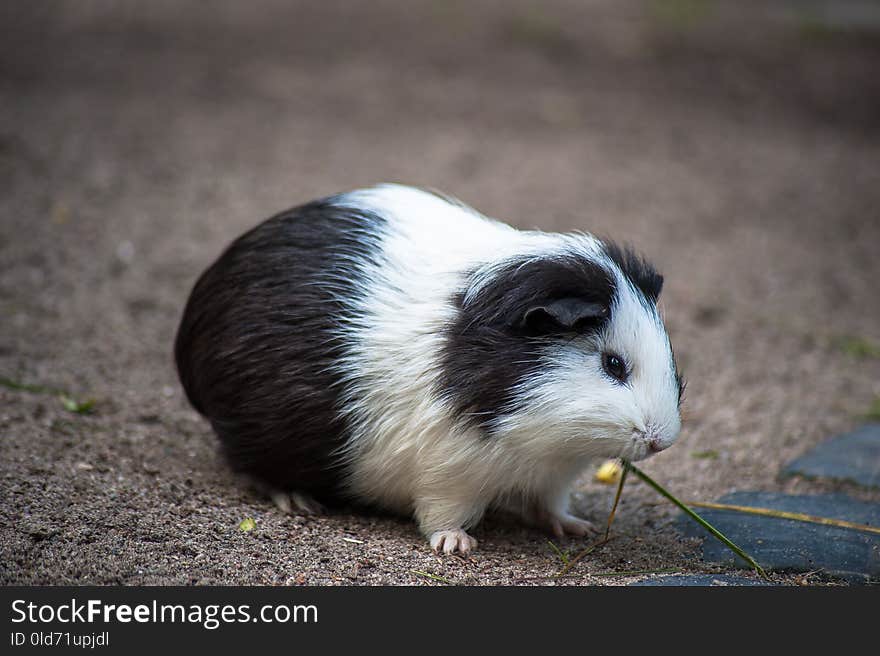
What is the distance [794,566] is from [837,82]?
8282 mm

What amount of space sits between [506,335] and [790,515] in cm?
158

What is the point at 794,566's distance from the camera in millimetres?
3562

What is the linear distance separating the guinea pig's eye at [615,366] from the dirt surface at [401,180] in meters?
0.76

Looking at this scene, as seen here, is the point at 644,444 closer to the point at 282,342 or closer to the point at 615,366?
the point at 615,366

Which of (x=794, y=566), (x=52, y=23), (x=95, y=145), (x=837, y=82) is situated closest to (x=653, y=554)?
(x=794, y=566)

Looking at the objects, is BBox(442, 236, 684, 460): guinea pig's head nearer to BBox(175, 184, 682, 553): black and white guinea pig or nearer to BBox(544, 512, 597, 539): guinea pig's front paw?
BBox(175, 184, 682, 553): black and white guinea pig

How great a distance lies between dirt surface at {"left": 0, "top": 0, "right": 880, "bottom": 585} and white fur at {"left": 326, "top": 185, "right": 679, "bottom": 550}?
0.26 metres

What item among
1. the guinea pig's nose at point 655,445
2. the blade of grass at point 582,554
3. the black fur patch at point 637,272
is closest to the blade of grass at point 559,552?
the blade of grass at point 582,554

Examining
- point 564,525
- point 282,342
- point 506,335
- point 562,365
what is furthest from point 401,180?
point 562,365

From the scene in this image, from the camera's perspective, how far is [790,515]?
3.92m

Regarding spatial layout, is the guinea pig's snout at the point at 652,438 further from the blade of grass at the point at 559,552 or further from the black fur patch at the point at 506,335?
the blade of grass at the point at 559,552

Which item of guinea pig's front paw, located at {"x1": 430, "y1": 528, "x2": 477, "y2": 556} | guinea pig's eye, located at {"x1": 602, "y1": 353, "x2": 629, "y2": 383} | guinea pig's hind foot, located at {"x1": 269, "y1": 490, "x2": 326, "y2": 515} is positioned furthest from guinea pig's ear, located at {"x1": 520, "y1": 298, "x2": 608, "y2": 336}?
guinea pig's hind foot, located at {"x1": 269, "y1": 490, "x2": 326, "y2": 515}

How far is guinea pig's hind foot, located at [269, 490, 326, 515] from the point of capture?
3787mm

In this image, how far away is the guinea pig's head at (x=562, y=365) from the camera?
10.7ft
